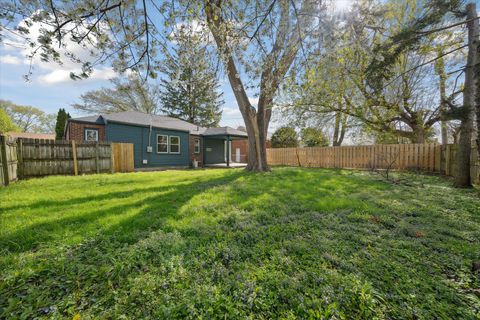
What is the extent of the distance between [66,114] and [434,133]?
2669cm

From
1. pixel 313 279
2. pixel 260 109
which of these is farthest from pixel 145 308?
pixel 260 109

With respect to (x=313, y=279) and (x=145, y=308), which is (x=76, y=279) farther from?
(x=313, y=279)

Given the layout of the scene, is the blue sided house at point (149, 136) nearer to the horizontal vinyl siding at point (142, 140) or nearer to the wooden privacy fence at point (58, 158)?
the horizontal vinyl siding at point (142, 140)

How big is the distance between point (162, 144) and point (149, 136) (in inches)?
40.7

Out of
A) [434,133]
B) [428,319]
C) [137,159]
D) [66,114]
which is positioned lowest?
[428,319]

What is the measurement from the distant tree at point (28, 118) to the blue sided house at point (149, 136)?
25.2 meters

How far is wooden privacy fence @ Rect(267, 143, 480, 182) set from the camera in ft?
25.4

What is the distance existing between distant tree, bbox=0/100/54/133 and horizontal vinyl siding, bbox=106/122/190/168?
27.9 metres

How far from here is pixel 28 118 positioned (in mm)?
29688

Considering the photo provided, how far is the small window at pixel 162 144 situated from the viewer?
12945mm

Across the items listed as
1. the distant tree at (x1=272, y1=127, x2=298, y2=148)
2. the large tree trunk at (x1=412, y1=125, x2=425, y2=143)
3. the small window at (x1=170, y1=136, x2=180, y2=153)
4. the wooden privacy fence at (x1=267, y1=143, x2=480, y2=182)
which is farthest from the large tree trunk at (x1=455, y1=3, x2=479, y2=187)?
the small window at (x1=170, y1=136, x2=180, y2=153)

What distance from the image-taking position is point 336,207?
12.7 feet

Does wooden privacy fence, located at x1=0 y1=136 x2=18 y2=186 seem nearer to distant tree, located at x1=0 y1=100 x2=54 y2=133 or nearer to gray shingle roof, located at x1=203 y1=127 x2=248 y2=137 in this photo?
gray shingle roof, located at x1=203 y1=127 x2=248 y2=137

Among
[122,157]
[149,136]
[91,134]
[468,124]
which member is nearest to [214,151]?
[149,136]
